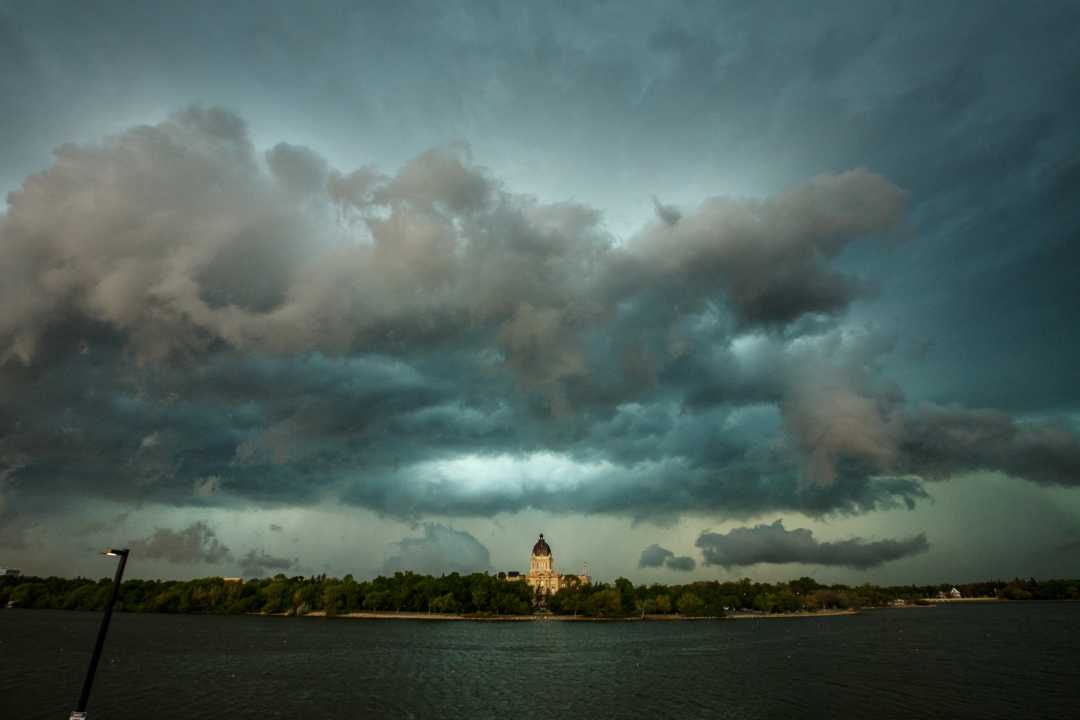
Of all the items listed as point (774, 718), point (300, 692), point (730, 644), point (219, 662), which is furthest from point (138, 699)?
point (730, 644)

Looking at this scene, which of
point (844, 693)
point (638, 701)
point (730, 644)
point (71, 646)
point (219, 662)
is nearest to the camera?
point (638, 701)

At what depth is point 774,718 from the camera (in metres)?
60.0

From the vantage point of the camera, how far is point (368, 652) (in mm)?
116250

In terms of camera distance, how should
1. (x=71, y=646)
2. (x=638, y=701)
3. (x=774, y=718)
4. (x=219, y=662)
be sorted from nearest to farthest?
(x=774, y=718), (x=638, y=701), (x=219, y=662), (x=71, y=646)

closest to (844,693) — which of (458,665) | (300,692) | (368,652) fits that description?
(458,665)

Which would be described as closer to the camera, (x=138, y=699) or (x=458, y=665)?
Result: (x=138, y=699)

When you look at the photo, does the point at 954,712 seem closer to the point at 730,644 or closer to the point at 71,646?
the point at 730,644

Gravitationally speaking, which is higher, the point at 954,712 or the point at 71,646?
the point at 71,646

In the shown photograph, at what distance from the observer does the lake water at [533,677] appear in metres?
62.4

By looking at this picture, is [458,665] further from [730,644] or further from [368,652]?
[730,644]

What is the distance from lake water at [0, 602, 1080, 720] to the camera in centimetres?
6241

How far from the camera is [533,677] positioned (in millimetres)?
84688

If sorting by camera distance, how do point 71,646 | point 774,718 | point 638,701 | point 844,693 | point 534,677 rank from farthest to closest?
1. point 71,646
2. point 534,677
3. point 844,693
4. point 638,701
5. point 774,718

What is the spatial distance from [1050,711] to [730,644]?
82022 millimetres
